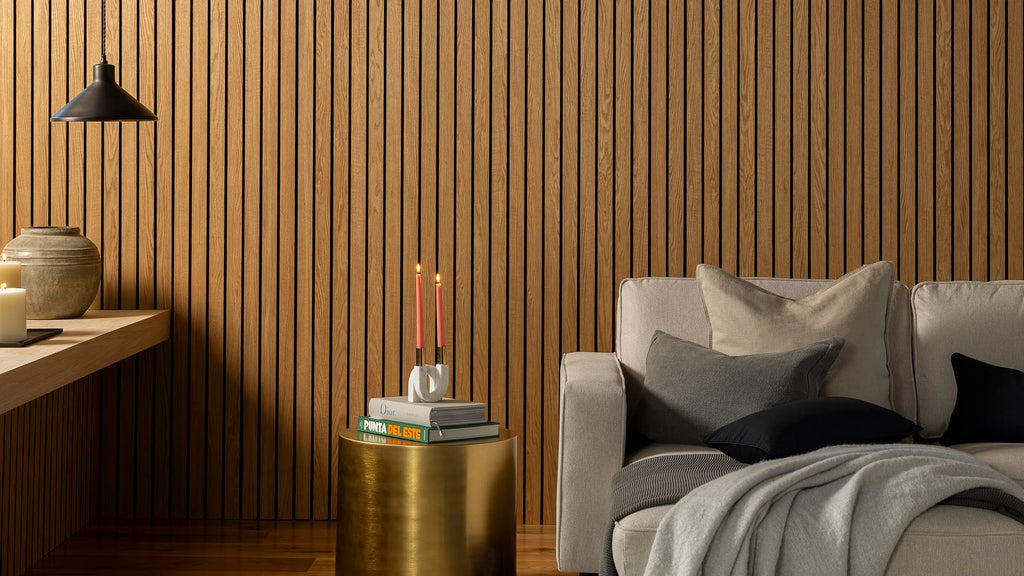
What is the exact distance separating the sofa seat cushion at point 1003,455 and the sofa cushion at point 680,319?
0.96ft

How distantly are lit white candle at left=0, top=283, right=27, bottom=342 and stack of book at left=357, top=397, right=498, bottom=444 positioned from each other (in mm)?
952

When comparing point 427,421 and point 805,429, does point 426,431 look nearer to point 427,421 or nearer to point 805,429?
point 427,421

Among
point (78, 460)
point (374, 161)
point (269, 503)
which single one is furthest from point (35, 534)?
point (374, 161)

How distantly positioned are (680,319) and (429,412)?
884mm

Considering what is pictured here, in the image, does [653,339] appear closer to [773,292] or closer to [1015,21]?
[773,292]

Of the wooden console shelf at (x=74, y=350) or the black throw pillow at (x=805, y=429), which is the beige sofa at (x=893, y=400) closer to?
the black throw pillow at (x=805, y=429)

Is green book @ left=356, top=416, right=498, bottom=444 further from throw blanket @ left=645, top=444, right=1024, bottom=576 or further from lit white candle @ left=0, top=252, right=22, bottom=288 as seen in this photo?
lit white candle @ left=0, top=252, right=22, bottom=288

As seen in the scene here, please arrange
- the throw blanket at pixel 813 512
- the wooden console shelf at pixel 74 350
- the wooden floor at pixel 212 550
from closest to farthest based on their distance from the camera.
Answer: the throw blanket at pixel 813 512, the wooden console shelf at pixel 74 350, the wooden floor at pixel 212 550

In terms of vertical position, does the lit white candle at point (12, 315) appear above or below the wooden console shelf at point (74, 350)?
above

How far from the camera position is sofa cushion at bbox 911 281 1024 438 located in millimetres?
2885

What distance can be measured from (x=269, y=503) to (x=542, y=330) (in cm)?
119

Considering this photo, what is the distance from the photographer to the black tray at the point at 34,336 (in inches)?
102

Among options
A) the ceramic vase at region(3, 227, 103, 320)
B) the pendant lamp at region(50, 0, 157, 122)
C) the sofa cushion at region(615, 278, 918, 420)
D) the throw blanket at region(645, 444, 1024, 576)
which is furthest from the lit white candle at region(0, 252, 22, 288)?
the throw blanket at region(645, 444, 1024, 576)

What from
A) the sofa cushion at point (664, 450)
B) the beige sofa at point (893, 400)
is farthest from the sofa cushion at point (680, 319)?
the sofa cushion at point (664, 450)
